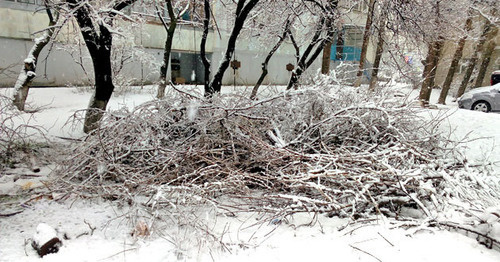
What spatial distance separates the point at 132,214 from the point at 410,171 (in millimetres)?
3116

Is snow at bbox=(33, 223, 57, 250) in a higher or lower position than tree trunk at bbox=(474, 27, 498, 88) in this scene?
lower

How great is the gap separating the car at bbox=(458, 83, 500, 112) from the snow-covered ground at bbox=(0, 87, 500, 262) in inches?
458

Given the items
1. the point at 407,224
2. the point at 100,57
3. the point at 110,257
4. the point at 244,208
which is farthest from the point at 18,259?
the point at 100,57

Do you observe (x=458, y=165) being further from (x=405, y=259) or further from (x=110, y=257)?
(x=110, y=257)

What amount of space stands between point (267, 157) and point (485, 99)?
1184 centimetres

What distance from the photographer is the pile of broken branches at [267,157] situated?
11.3ft

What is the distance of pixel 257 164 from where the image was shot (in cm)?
446

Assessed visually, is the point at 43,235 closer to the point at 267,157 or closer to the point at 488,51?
Answer: the point at 267,157

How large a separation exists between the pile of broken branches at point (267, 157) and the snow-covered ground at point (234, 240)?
0.66 feet

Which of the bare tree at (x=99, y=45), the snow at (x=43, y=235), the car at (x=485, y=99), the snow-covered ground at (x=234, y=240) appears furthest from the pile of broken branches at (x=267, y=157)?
the car at (x=485, y=99)

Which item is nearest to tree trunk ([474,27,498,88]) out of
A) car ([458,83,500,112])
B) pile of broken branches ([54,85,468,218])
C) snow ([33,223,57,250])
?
car ([458,83,500,112])

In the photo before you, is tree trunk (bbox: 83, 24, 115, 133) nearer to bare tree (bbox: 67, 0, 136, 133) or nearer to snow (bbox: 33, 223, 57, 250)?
bare tree (bbox: 67, 0, 136, 133)

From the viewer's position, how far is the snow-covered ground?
262 centimetres

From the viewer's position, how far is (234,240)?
2875 mm
